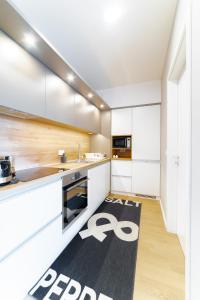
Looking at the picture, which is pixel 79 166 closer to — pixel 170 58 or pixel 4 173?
pixel 4 173

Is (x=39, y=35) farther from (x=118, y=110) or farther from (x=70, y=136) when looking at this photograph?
(x=118, y=110)

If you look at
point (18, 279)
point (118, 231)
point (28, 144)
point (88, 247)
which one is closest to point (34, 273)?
point (18, 279)

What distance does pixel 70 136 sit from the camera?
102 inches

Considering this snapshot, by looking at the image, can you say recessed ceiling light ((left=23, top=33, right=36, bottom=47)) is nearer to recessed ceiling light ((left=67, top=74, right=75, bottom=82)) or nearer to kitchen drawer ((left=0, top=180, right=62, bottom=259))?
recessed ceiling light ((left=67, top=74, right=75, bottom=82))

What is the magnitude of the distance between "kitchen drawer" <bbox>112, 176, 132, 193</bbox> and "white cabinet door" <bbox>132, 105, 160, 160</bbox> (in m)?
0.57

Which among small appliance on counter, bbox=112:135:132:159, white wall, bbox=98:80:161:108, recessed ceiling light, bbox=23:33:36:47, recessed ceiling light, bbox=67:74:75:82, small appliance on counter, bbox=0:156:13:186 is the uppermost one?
white wall, bbox=98:80:161:108

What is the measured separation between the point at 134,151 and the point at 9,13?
273 centimetres

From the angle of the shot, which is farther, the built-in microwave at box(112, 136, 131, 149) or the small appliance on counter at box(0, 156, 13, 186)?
the built-in microwave at box(112, 136, 131, 149)

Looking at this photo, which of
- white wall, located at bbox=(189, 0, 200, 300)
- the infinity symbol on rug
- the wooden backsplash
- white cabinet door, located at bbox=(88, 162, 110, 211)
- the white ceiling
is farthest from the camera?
white cabinet door, located at bbox=(88, 162, 110, 211)

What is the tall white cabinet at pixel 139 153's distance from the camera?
9.52ft

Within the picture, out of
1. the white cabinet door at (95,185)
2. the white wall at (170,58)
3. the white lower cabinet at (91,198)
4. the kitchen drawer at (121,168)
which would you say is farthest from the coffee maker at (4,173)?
the kitchen drawer at (121,168)

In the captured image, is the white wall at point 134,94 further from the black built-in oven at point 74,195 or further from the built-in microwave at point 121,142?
the black built-in oven at point 74,195

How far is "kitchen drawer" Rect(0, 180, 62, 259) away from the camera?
2.71 feet

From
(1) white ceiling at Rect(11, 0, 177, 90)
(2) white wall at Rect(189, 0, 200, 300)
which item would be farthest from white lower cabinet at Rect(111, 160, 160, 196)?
(2) white wall at Rect(189, 0, 200, 300)
